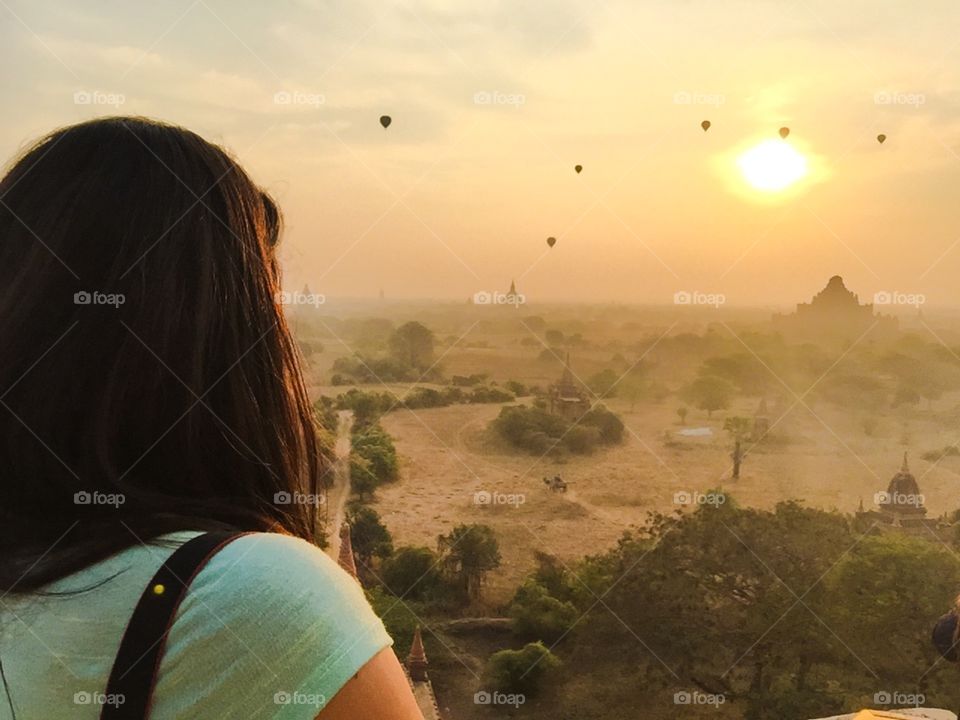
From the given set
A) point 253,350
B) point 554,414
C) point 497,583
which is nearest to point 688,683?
point 497,583

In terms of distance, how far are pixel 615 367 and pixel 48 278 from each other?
4970 mm

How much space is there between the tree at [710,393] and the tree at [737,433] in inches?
4.0

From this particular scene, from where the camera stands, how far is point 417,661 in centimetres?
442

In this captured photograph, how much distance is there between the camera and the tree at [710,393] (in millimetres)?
5395

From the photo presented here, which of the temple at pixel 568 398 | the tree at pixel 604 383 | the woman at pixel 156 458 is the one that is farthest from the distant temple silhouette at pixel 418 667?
the woman at pixel 156 458

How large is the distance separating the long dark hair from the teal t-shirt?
0.14 feet

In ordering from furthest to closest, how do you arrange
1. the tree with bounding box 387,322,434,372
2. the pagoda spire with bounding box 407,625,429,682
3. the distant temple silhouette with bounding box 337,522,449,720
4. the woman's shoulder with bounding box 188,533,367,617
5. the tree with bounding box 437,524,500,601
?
the tree with bounding box 437,524,500,601 < the tree with bounding box 387,322,434,372 < the pagoda spire with bounding box 407,625,429,682 < the distant temple silhouette with bounding box 337,522,449,720 < the woman's shoulder with bounding box 188,533,367,617

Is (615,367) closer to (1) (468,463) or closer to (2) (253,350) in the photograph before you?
(1) (468,463)

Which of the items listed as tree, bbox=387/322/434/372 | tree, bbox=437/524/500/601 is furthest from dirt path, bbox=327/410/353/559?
tree, bbox=437/524/500/601

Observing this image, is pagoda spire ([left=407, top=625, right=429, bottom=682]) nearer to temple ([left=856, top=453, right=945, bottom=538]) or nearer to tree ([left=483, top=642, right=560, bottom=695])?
tree ([left=483, top=642, right=560, bottom=695])

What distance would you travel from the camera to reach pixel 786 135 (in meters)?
4.72

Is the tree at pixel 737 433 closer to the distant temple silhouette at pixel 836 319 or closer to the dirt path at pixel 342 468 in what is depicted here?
the distant temple silhouette at pixel 836 319

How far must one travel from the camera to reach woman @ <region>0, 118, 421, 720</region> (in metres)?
0.33

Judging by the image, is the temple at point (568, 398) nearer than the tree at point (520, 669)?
No
